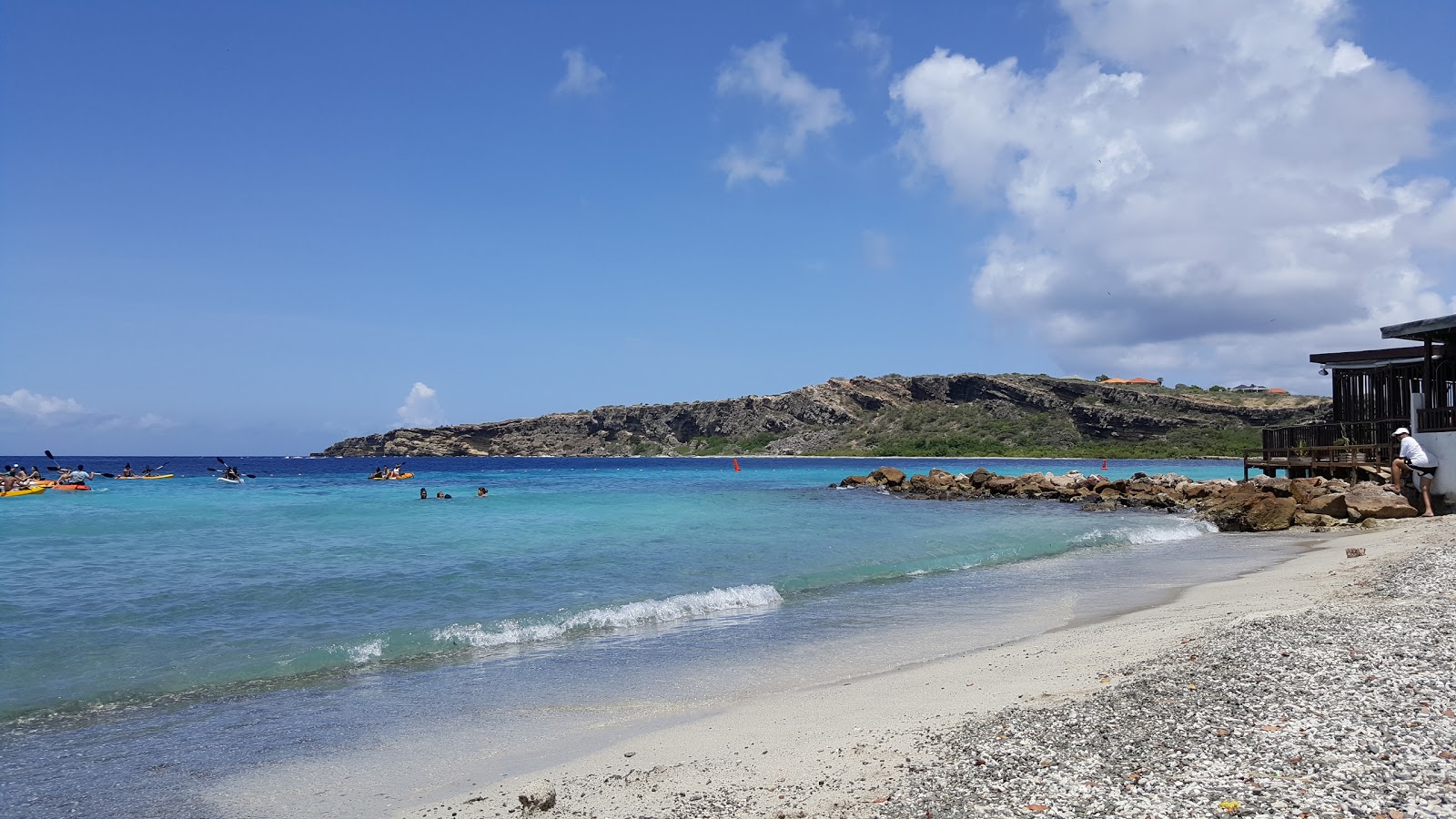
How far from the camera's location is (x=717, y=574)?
51.5 ft

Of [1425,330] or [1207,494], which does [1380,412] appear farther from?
[1425,330]

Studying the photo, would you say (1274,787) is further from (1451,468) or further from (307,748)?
(1451,468)

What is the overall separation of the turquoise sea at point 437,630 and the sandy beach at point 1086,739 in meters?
0.95

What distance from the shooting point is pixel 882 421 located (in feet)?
409

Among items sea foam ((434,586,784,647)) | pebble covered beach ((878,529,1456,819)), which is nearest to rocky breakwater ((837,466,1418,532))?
sea foam ((434,586,784,647))

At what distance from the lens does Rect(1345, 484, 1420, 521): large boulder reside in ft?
65.8

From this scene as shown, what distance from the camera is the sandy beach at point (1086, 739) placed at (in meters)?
4.22

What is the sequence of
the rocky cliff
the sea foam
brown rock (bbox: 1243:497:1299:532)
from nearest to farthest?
the sea foam
brown rock (bbox: 1243:497:1299:532)
the rocky cliff

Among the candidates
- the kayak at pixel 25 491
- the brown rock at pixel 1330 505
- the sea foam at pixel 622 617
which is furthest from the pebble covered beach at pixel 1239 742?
the kayak at pixel 25 491

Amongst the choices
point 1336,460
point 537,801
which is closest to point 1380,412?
point 1336,460

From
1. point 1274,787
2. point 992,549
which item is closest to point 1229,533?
point 992,549

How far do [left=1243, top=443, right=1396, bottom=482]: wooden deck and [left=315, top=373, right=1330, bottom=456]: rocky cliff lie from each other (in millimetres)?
70463

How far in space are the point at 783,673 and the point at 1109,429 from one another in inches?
4131

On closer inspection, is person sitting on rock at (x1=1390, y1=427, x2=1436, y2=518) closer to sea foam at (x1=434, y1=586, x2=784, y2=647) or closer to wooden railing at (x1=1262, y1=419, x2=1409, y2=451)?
wooden railing at (x1=1262, y1=419, x2=1409, y2=451)
